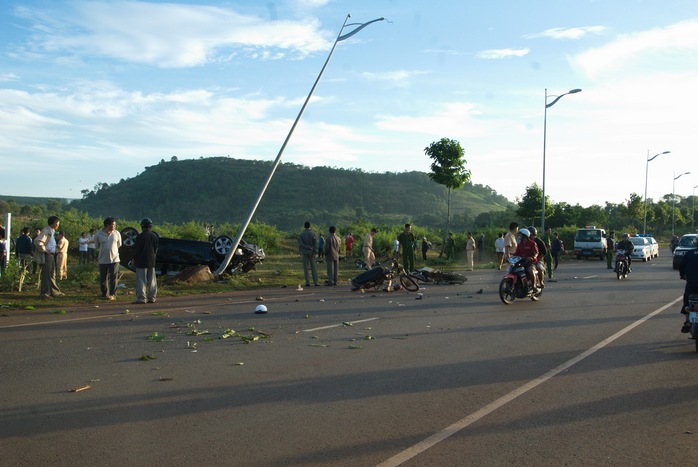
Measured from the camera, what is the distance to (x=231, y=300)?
1546 cm

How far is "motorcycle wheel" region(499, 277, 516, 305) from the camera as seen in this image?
1509cm

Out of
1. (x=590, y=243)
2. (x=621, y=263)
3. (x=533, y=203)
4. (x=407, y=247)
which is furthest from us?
(x=533, y=203)

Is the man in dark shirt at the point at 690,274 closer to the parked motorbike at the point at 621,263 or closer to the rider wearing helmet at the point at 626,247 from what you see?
the parked motorbike at the point at 621,263

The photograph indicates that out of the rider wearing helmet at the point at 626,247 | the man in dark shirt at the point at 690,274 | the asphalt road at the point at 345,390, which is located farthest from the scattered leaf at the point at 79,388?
the rider wearing helmet at the point at 626,247

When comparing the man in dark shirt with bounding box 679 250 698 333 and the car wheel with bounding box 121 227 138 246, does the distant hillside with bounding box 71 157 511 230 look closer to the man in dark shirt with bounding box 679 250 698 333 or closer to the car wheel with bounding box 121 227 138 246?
the car wheel with bounding box 121 227 138 246

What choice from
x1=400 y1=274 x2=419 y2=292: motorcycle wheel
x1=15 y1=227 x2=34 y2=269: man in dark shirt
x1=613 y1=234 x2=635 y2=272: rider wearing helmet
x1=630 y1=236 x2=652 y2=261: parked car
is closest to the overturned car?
x1=15 y1=227 x2=34 y2=269: man in dark shirt

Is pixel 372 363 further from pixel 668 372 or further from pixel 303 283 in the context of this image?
pixel 303 283

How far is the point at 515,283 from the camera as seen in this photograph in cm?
1529

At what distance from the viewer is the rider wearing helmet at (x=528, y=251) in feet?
50.2

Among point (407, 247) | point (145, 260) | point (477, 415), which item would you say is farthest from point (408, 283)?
point (477, 415)

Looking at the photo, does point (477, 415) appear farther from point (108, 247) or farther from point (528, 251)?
point (108, 247)

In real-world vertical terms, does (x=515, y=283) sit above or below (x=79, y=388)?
above

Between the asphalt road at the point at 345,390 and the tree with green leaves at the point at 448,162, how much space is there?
22731 mm

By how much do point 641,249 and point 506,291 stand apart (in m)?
27.1
